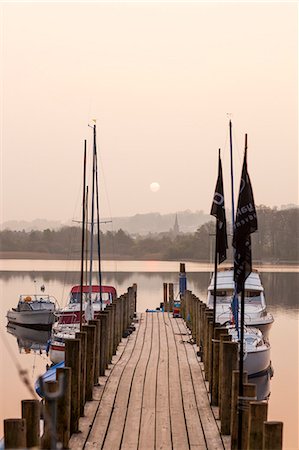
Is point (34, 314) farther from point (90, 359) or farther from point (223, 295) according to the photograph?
point (90, 359)

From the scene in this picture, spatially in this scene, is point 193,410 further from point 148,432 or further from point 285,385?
point 285,385

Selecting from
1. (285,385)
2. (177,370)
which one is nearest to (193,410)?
(177,370)

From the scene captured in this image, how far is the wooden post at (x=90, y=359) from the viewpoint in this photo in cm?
1535

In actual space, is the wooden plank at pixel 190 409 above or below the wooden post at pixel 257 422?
below

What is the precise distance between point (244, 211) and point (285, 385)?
77.6 feet

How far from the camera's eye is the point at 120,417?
1396 cm

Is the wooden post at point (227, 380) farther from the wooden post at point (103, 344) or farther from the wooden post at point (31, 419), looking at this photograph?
the wooden post at point (103, 344)

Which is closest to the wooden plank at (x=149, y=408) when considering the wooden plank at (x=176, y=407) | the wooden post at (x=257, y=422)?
the wooden plank at (x=176, y=407)

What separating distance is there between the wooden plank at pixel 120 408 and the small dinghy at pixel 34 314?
31.7m

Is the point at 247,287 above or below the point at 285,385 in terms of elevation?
above

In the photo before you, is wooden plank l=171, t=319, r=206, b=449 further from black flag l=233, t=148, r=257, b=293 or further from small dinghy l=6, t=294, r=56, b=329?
small dinghy l=6, t=294, r=56, b=329

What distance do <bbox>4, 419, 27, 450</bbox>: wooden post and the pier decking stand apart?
335cm

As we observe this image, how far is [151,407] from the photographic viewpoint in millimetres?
14719

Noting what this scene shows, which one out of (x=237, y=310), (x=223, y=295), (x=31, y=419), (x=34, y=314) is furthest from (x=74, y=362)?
(x=34, y=314)
